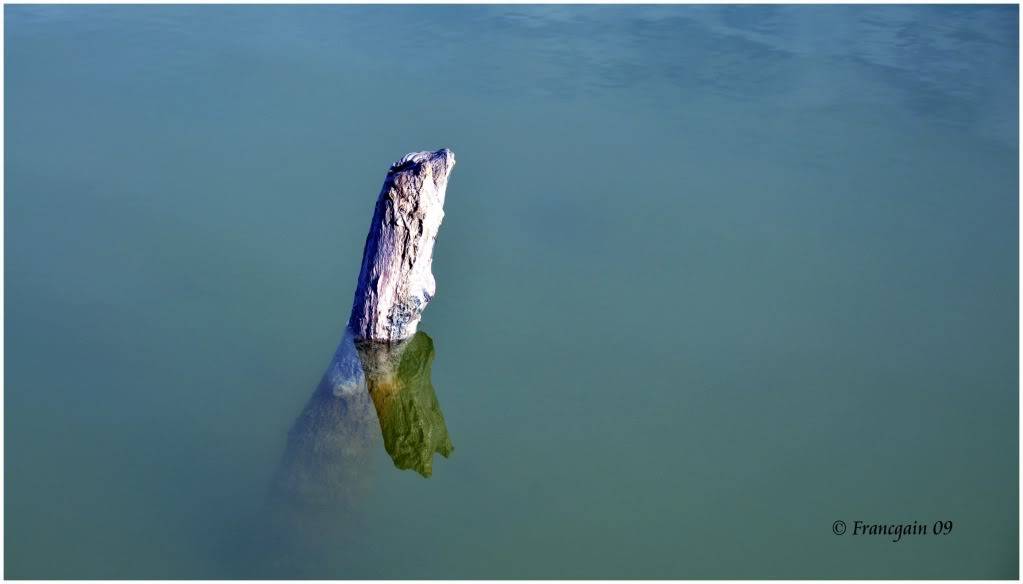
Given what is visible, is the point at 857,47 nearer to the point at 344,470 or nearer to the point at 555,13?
the point at 555,13

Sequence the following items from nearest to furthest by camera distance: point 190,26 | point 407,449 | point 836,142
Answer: point 407,449, point 836,142, point 190,26

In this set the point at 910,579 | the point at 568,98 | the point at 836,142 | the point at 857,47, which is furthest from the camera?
the point at 857,47

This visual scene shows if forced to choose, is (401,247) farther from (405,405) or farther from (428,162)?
(405,405)

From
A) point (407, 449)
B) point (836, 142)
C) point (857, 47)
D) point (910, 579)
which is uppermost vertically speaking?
point (857, 47)

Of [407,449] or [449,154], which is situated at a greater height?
[449,154]

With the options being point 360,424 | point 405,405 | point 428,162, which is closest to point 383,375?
point 405,405

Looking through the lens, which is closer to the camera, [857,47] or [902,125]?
[902,125]

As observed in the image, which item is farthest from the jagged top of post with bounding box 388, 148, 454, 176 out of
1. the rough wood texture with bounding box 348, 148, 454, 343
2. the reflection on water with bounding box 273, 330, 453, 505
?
the reflection on water with bounding box 273, 330, 453, 505

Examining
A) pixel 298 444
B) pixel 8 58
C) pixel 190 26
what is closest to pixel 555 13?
pixel 190 26
